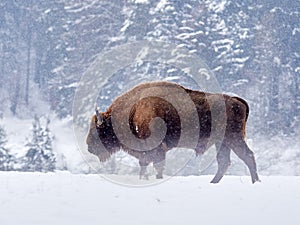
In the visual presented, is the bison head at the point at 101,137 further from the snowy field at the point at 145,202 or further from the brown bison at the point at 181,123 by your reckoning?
the snowy field at the point at 145,202

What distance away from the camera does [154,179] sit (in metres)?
10.7

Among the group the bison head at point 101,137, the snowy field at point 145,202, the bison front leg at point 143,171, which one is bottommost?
the snowy field at point 145,202

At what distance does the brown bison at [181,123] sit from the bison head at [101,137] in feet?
0.80

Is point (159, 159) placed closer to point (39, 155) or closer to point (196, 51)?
point (39, 155)

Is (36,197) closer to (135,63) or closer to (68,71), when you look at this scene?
(135,63)

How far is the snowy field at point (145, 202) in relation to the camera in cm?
707

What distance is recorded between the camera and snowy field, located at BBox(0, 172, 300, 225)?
7074mm

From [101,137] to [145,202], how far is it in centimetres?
411

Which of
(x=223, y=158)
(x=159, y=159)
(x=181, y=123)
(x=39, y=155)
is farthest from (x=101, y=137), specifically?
(x=39, y=155)

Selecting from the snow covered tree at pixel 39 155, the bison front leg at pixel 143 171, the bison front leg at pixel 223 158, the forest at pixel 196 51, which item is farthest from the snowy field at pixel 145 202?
the forest at pixel 196 51

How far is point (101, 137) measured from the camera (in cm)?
1191

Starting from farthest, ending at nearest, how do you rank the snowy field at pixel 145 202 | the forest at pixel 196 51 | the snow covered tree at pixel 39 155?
1. the forest at pixel 196 51
2. the snow covered tree at pixel 39 155
3. the snowy field at pixel 145 202

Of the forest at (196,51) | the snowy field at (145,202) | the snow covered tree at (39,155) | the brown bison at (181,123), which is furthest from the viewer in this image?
the forest at (196,51)

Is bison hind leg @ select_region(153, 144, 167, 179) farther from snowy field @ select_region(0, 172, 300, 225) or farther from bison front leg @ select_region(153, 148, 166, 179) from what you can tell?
snowy field @ select_region(0, 172, 300, 225)
